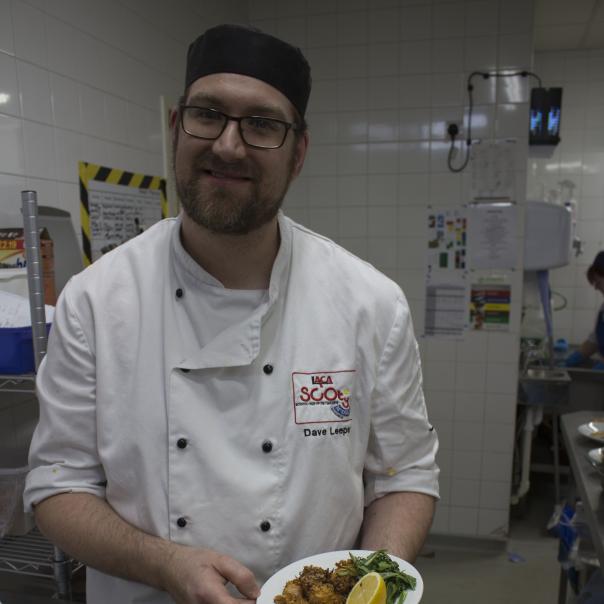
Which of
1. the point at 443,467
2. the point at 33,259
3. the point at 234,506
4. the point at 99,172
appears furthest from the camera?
the point at 443,467

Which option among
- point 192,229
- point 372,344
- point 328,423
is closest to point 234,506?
point 328,423

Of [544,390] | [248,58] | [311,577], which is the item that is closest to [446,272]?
[544,390]

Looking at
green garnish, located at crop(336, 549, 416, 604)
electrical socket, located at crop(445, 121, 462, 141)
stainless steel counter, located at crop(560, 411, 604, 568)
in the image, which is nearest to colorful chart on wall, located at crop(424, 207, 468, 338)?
electrical socket, located at crop(445, 121, 462, 141)

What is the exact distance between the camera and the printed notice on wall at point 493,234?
2.69 m

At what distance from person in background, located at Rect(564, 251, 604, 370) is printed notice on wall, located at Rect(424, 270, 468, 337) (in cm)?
133

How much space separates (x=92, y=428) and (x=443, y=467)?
235 centimetres

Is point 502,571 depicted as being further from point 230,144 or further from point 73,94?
point 73,94

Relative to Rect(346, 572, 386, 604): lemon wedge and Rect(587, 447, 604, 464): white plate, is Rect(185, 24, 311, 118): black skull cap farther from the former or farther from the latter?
Rect(587, 447, 604, 464): white plate

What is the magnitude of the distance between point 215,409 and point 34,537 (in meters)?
0.94

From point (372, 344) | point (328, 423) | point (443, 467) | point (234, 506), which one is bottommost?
point (443, 467)

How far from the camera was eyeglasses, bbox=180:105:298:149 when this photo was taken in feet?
3.03

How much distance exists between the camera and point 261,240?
40.6 inches

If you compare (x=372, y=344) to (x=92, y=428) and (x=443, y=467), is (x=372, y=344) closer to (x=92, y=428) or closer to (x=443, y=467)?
(x=92, y=428)

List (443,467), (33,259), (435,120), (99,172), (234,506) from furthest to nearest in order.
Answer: (443,467) → (435,120) → (99,172) → (33,259) → (234,506)
